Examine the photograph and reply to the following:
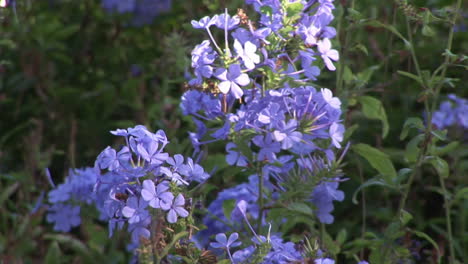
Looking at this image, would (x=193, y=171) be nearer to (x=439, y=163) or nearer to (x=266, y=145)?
(x=266, y=145)

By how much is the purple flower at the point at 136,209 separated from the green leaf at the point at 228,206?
0.60 m

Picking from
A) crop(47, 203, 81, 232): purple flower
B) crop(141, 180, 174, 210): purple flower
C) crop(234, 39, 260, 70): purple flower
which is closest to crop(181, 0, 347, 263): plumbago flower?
crop(234, 39, 260, 70): purple flower

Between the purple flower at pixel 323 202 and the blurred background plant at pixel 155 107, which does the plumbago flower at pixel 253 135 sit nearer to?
the purple flower at pixel 323 202

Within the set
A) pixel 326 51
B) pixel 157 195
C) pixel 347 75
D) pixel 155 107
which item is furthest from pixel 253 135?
pixel 155 107

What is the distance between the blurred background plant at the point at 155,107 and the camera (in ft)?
7.88

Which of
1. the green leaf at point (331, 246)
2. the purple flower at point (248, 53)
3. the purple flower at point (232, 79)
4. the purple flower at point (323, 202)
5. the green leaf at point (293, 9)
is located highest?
the green leaf at point (293, 9)

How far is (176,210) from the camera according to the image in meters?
1.53

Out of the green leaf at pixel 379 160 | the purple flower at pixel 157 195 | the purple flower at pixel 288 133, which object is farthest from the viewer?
the green leaf at pixel 379 160

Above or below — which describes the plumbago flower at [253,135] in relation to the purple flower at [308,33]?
below

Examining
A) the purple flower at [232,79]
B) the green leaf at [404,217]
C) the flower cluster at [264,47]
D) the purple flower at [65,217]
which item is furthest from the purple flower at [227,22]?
the purple flower at [65,217]

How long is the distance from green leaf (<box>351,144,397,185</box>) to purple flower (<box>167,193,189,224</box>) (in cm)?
75

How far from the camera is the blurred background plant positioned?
2.40 metres

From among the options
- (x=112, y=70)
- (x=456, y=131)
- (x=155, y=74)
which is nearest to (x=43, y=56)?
(x=112, y=70)

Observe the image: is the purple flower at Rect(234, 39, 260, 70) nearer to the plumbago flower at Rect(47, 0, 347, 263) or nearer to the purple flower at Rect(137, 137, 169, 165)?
the plumbago flower at Rect(47, 0, 347, 263)
